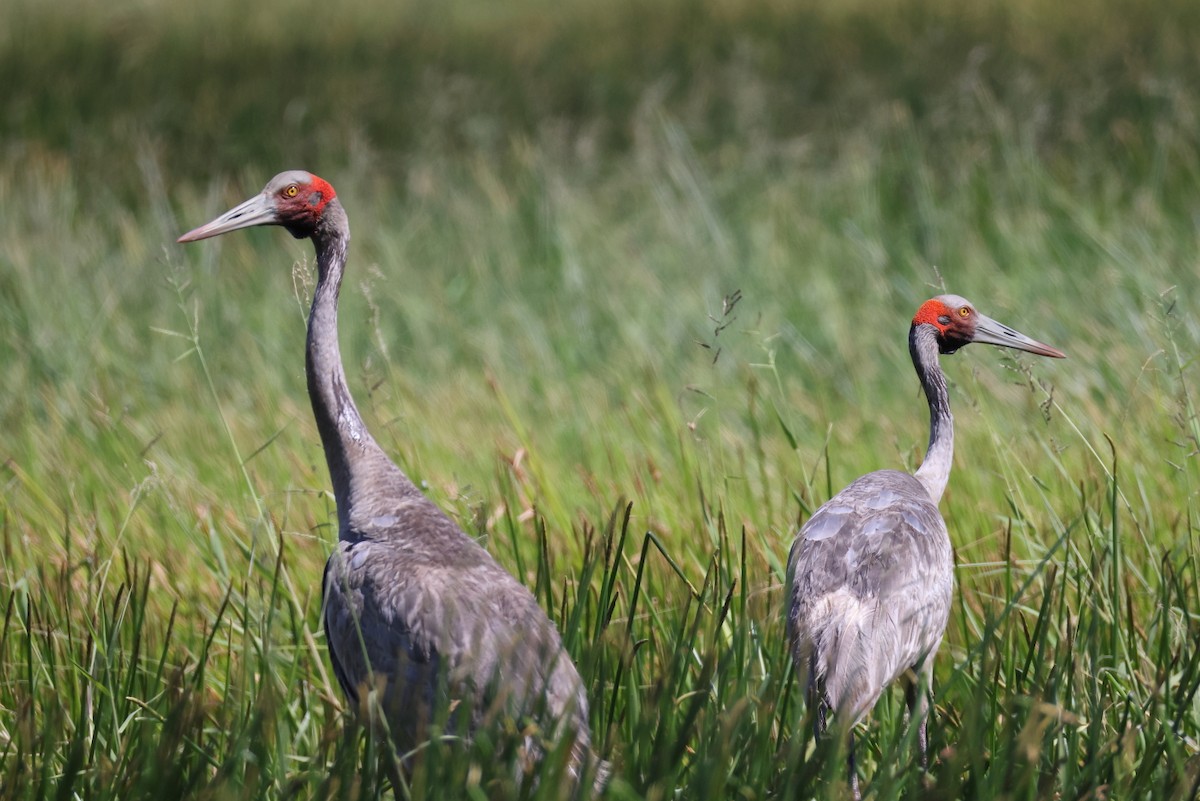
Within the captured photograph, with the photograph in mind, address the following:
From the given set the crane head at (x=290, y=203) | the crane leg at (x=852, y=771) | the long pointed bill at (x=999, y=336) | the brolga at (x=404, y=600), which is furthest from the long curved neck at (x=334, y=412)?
the long pointed bill at (x=999, y=336)

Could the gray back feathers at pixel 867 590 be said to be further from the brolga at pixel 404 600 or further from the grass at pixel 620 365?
the brolga at pixel 404 600

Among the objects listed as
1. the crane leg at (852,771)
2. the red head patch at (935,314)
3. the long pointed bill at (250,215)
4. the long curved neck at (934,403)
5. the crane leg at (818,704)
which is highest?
the long pointed bill at (250,215)

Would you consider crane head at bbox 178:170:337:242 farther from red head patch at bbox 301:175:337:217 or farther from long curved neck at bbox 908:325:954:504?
long curved neck at bbox 908:325:954:504

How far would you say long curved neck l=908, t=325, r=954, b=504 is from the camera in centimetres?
345

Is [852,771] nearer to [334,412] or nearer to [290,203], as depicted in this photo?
[334,412]

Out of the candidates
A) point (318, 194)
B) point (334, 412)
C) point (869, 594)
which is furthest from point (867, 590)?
point (318, 194)

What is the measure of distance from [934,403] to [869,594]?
29.5 inches

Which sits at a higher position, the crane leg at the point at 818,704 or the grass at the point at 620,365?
the grass at the point at 620,365

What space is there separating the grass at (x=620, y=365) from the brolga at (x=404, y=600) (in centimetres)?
10

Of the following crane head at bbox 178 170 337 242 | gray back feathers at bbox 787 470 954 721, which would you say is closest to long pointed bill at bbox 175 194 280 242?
crane head at bbox 178 170 337 242

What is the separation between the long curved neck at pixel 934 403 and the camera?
345 cm

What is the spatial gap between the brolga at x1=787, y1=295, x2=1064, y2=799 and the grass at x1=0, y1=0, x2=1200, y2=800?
0.10 meters

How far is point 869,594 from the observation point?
2898mm

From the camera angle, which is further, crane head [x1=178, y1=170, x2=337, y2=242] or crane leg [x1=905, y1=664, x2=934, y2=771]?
crane head [x1=178, y1=170, x2=337, y2=242]
